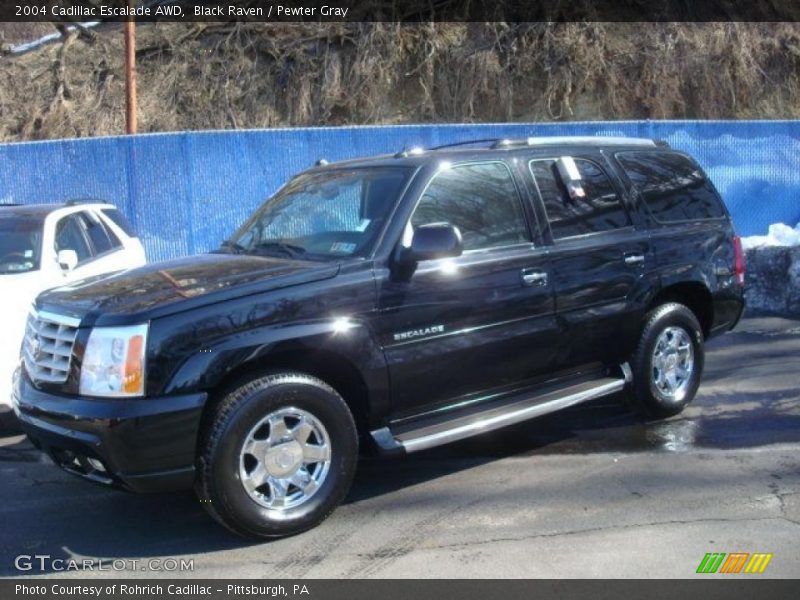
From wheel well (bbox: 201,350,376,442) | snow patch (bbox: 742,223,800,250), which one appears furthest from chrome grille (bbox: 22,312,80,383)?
snow patch (bbox: 742,223,800,250)

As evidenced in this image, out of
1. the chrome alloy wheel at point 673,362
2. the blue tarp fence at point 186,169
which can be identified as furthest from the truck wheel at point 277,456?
the blue tarp fence at point 186,169

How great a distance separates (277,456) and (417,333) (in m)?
1.02

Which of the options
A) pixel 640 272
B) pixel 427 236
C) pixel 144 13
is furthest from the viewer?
pixel 144 13

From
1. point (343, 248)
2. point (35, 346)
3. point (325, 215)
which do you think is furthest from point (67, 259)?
point (343, 248)

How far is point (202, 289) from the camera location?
169 inches

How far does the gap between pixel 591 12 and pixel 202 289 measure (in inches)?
641

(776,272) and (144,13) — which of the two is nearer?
(776,272)

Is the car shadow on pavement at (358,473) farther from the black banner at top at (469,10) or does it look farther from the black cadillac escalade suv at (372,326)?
the black banner at top at (469,10)

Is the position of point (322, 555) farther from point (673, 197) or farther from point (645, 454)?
point (673, 197)

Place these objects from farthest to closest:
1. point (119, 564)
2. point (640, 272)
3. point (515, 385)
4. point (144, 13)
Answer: point (144, 13) → point (640, 272) → point (515, 385) → point (119, 564)

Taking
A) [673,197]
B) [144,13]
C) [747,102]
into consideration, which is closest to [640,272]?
[673,197]

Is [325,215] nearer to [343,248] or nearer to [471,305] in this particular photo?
[343,248]
